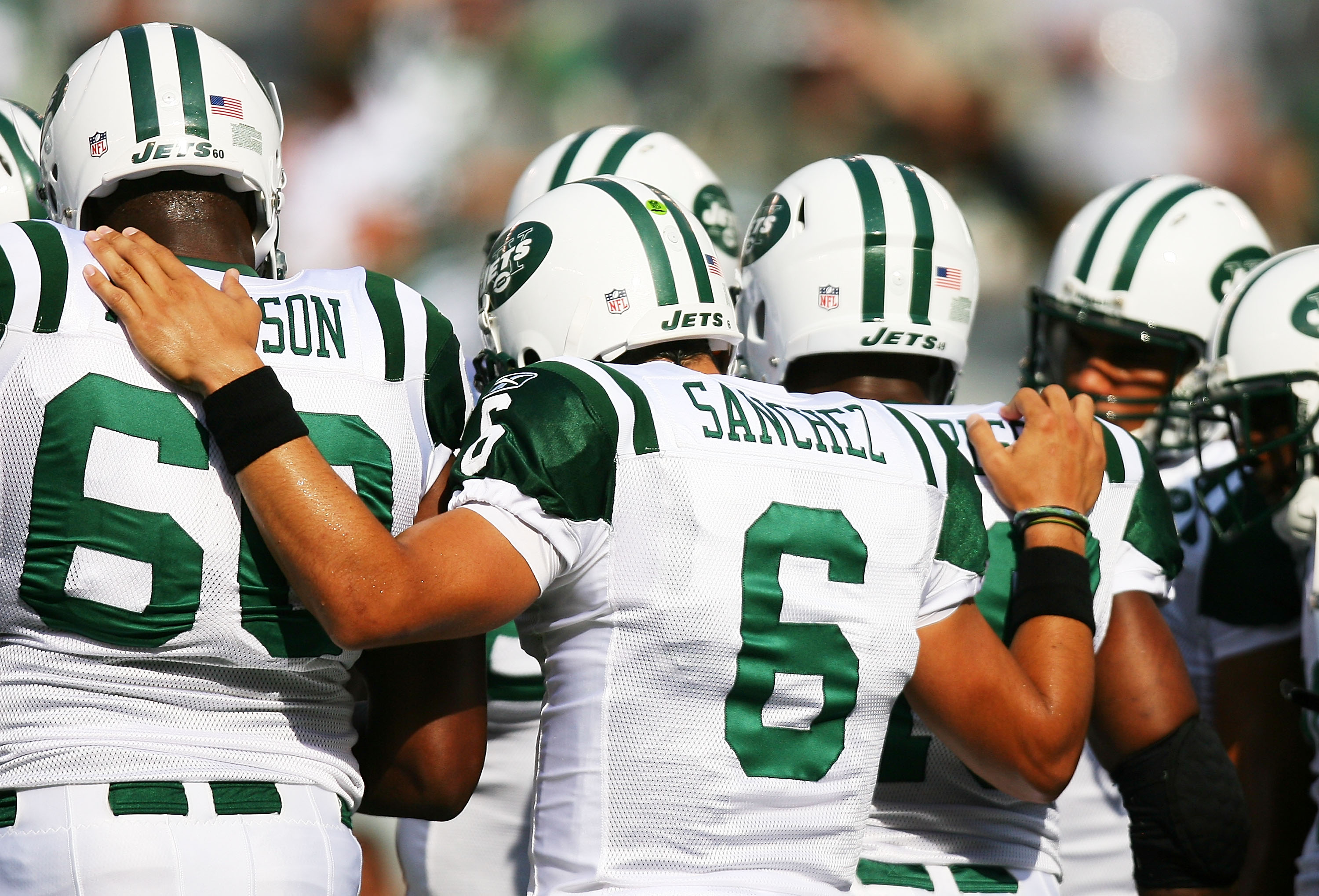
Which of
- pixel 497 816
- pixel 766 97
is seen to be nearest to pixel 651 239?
pixel 497 816

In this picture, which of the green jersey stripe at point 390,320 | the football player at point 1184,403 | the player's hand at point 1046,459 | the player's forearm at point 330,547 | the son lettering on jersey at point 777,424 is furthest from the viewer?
the football player at point 1184,403

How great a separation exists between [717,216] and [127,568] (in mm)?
3149

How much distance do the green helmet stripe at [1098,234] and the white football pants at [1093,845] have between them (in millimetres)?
2188

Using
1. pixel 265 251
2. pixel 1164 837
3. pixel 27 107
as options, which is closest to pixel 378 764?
pixel 265 251

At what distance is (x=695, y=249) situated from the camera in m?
2.77

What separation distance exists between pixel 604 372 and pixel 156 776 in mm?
896

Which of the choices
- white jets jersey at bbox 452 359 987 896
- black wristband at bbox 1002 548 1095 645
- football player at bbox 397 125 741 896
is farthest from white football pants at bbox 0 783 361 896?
black wristband at bbox 1002 548 1095 645

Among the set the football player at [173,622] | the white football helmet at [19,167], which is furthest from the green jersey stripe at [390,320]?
the white football helmet at [19,167]

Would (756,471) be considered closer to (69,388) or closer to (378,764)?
(378,764)

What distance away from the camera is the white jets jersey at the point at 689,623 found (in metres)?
2.07

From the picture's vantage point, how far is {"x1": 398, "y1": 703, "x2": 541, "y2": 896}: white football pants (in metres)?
3.24

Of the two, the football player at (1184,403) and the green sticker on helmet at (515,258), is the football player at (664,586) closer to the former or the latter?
the green sticker on helmet at (515,258)

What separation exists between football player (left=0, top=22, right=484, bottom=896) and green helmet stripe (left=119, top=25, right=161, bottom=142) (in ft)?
1.13

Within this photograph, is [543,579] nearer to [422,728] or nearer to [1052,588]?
[422,728]
